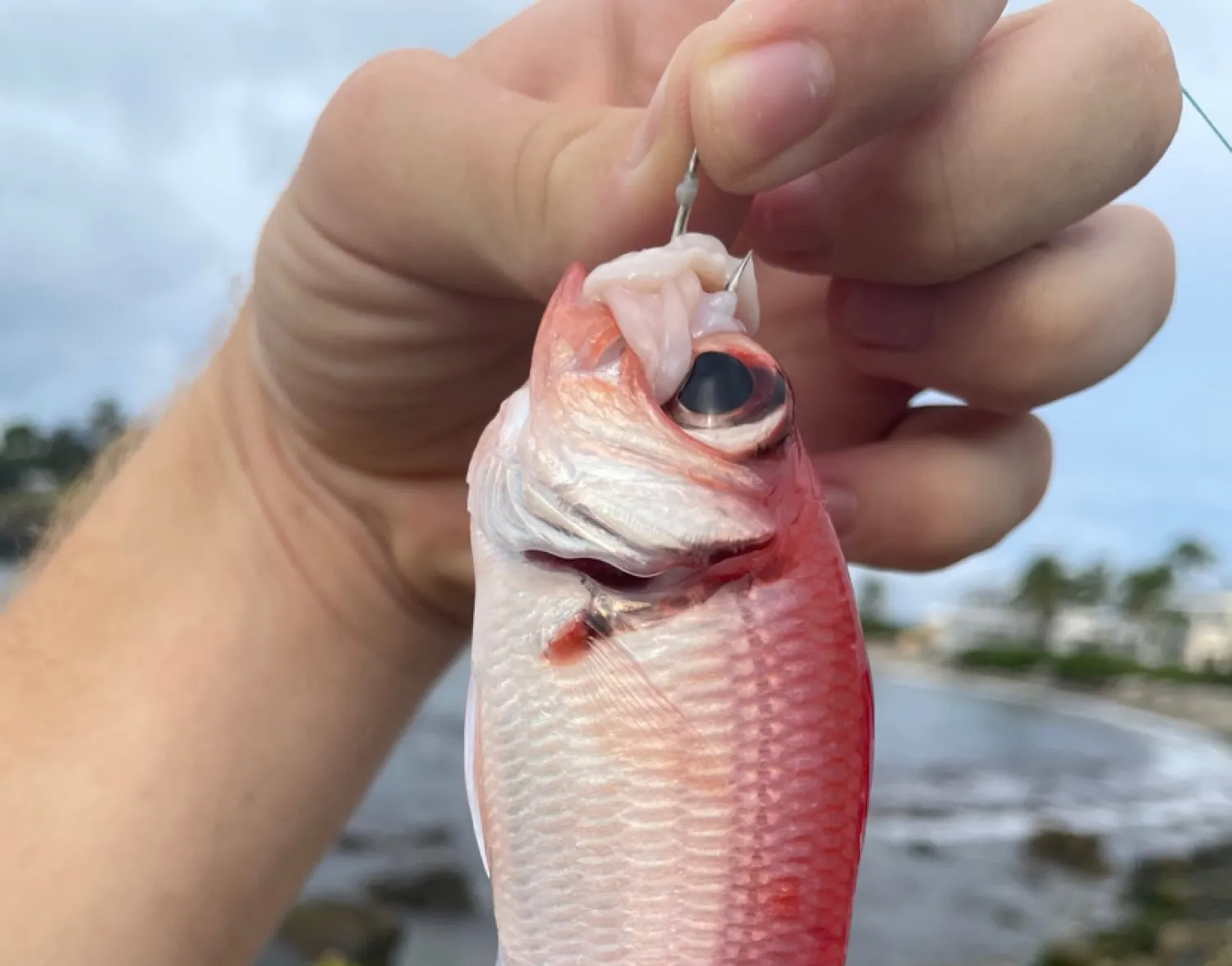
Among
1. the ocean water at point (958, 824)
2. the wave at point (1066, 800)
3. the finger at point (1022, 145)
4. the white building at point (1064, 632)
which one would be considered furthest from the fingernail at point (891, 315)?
the white building at point (1064, 632)

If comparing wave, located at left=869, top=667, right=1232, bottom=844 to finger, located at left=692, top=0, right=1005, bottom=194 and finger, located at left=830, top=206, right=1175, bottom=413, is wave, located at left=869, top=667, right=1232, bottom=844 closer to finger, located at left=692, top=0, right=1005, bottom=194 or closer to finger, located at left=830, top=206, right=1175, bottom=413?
finger, located at left=830, top=206, right=1175, bottom=413

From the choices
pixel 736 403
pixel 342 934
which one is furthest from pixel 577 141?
pixel 342 934

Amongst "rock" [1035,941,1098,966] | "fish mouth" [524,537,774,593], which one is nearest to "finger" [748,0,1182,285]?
"fish mouth" [524,537,774,593]

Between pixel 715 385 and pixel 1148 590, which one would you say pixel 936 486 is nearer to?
pixel 715 385

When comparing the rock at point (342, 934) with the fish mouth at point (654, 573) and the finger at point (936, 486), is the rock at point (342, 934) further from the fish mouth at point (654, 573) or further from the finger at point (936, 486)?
the fish mouth at point (654, 573)

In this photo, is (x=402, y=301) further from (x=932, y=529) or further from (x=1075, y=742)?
(x=1075, y=742)

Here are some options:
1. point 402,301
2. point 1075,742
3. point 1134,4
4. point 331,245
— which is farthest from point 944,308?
point 1075,742
